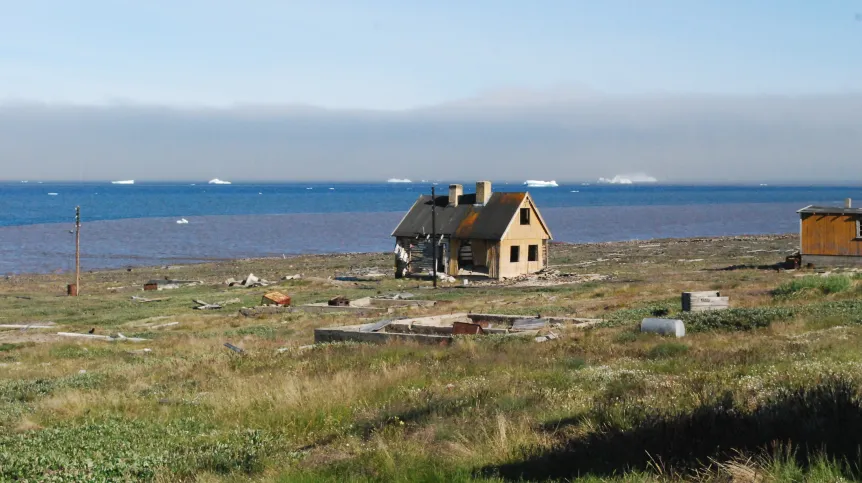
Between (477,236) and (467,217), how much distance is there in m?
1.89

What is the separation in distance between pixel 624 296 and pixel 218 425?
2366cm

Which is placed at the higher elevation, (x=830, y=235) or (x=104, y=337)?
(x=830, y=235)

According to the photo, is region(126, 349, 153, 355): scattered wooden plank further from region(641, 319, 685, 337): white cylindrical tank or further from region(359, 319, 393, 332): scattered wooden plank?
region(641, 319, 685, 337): white cylindrical tank

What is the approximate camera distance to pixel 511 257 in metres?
47.4

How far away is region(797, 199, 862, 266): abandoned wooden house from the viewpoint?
43.3 meters

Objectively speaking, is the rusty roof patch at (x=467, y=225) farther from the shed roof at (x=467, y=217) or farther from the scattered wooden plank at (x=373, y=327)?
the scattered wooden plank at (x=373, y=327)

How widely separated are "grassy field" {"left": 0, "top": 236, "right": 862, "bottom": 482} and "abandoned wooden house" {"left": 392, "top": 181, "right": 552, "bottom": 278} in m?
21.5

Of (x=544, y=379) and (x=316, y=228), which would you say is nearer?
(x=544, y=379)

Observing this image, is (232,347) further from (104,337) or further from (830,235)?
(830,235)

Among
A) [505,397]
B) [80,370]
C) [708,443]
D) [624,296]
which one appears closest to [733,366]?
[505,397]

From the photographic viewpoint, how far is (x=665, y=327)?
1780 cm

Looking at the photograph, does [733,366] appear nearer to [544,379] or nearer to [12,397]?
[544,379]

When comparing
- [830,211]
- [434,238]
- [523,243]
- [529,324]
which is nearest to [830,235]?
[830,211]

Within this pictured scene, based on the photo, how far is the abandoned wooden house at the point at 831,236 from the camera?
43312 millimetres
